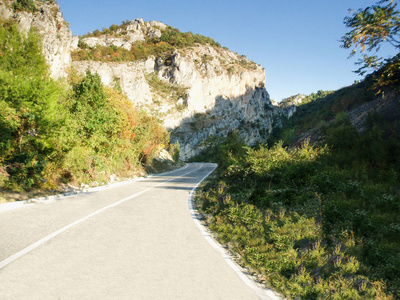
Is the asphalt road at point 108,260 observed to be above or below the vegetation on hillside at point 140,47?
below

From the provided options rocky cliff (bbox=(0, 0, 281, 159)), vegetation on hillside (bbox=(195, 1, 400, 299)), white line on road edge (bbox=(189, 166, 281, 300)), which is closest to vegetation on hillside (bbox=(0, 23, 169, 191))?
vegetation on hillside (bbox=(195, 1, 400, 299))

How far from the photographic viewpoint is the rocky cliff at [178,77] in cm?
5435

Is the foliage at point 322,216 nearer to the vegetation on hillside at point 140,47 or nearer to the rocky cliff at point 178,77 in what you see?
the rocky cliff at point 178,77

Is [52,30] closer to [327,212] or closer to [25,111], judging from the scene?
[25,111]

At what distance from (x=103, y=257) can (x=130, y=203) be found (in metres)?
5.57

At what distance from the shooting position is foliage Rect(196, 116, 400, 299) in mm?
4113

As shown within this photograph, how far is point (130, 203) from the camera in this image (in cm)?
969

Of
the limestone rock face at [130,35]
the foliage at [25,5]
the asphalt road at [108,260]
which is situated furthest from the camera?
the limestone rock face at [130,35]

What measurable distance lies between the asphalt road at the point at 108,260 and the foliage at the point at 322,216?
92 centimetres

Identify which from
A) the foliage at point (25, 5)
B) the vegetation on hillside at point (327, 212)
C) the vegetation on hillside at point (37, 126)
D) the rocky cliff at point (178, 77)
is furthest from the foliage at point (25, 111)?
the foliage at point (25, 5)

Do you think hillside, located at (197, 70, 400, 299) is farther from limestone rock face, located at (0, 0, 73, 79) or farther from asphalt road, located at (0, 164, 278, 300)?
limestone rock face, located at (0, 0, 73, 79)

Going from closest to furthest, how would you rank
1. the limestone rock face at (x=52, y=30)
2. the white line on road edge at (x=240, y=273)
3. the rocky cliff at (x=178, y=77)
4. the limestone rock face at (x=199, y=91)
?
the white line on road edge at (x=240, y=273) < the limestone rock face at (x=52, y=30) < the rocky cliff at (x=178, y=77) < the limestone rock face at (x=199, y=91)

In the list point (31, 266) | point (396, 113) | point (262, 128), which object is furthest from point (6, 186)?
point (262, 128)

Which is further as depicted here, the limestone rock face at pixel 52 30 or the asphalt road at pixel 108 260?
the limestone rock face at pixel 52 30
